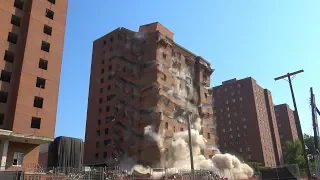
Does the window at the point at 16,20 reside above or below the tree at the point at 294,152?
above

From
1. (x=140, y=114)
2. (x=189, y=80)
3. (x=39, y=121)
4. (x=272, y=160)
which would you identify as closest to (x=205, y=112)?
(x=189, y=80)

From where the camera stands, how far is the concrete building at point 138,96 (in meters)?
72.2

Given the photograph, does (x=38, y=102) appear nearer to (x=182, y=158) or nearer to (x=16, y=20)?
(x=16, y=20)

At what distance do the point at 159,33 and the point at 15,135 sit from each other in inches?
2131

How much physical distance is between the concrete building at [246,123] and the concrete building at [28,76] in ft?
281

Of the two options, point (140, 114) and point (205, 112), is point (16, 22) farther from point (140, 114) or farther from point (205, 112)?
point (205, 112)

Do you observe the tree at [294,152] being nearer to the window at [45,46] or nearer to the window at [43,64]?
the window at [43,64]

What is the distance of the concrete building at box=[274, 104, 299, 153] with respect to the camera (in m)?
140

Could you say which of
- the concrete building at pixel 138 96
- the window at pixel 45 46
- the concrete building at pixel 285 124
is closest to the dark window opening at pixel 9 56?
the window at pixel 45 46

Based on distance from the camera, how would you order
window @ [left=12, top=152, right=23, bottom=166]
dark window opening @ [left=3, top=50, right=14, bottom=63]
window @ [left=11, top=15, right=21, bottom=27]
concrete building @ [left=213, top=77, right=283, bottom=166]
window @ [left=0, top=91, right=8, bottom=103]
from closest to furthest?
window @ [left=12, top=152, right=23, bottom=166] < window @ [left=0, top=91, right=8, bottom=103] < dark window opening @ [left=3, top=50, right=14, bottom=63] < window @ [left=11, top=15, right=21, bottom=27] < concrete building @ [left=213, top=77, right=283, bottom=166]

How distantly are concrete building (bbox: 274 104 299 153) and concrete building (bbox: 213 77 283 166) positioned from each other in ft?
63.7

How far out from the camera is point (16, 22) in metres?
42.6

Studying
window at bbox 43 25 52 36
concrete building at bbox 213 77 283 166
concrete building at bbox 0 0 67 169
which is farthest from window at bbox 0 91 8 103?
concrete building at bbox 213 77 283 166

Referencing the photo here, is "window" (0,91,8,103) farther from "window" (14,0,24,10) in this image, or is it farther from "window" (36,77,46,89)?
"window" (14,0,24,10)
